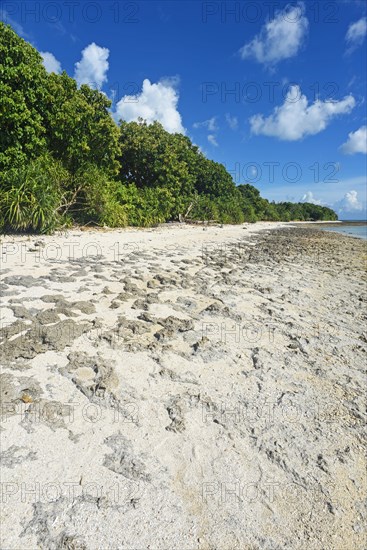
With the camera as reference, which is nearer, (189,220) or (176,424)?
(176,424)

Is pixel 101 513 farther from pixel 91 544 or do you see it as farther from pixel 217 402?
pixel 217 402

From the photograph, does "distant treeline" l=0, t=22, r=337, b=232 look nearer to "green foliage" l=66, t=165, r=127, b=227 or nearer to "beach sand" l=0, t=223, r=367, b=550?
"green foliage" l=66, t=165, r=127, b=227

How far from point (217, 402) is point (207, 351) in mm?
927

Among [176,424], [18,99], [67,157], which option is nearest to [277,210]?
[67,157]

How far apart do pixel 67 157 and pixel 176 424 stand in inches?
714

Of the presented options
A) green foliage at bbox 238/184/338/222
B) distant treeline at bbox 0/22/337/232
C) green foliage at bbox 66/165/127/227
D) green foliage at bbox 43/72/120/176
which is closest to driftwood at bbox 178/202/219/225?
distant treeline at bbox 0/22/337/232

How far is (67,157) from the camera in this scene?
17.5 meters

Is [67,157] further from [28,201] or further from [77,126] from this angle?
[28,201]

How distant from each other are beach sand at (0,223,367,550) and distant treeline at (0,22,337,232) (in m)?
8.95

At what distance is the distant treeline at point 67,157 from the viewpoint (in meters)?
12.5

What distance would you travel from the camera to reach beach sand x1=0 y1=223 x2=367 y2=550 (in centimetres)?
176

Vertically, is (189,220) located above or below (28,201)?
below

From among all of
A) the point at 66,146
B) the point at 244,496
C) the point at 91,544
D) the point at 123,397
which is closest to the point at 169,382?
the point at 123,397

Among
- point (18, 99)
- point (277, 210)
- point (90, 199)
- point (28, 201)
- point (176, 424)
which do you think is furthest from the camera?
point (277, 210)
